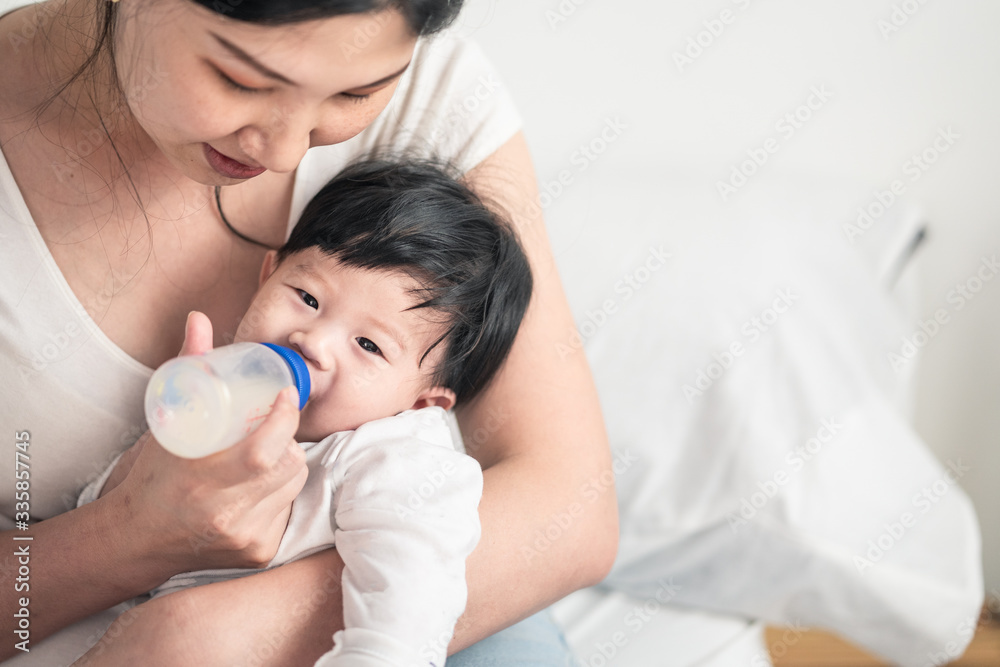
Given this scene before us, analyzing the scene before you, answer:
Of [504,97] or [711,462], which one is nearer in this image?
[504,97]

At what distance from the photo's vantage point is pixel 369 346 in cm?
95

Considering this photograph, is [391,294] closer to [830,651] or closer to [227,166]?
[227,166]

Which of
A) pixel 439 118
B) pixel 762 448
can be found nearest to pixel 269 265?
pixel 439 118

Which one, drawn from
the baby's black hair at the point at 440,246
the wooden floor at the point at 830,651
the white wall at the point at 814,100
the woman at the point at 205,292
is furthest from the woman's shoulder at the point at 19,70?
the wooden floor at the point at 830,651

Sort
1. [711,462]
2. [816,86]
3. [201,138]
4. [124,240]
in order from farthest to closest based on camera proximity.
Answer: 1. [816,86]
2. [711,462]
3. [124,240]
4. [201,138]

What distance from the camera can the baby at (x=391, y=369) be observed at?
0.75 metres

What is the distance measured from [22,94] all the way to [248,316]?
416 mm

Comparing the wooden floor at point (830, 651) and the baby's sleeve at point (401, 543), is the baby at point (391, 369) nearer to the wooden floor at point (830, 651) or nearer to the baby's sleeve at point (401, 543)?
the baby's sleeve at point (401, 543)

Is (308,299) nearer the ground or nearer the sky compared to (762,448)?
nearer the sky

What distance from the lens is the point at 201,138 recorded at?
2.40 ft

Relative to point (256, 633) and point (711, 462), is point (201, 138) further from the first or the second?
point (711, 462)

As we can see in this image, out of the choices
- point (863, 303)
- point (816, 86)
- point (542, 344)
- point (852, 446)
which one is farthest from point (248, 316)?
point (816, 86)

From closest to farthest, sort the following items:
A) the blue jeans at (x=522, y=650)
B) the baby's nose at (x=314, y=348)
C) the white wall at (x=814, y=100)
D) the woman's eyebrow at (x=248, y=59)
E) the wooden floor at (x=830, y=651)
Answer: the woman's eyebrow at (x=248, y=59)
the baby's nose at (x=314, y=348)
the blue jeans at (x=522, y=650)
the white wall at (x=814, y=100)
the wooden floor at (x=830, y=651)

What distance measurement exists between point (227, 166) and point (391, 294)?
0.83 ft
